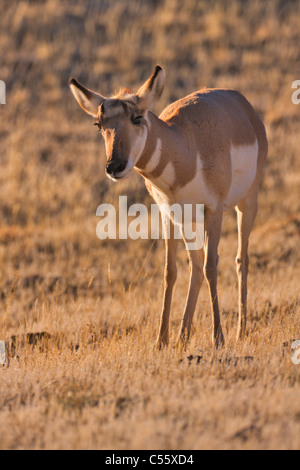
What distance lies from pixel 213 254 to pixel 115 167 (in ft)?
5.80

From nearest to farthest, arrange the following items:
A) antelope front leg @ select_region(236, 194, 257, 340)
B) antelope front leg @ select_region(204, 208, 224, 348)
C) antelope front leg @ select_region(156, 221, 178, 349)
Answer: antelope front leg @ select_region(204, 208, 224, 348), antelope front leg @ select_region(156, 221, 178, 349), antelope front leg @ select_region(236, 194, 257, 340)

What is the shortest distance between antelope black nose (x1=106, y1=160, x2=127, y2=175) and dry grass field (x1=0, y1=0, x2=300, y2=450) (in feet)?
4.93

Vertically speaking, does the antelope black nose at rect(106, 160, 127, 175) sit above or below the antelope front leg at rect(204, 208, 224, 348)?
above

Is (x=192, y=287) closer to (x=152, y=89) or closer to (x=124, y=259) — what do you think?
(x=152, y=89)

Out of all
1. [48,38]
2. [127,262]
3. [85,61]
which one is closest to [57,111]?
[85,61]

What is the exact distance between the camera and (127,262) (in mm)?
12211

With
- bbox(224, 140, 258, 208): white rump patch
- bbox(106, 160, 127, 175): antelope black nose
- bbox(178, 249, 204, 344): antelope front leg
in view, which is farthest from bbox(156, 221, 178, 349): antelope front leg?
bbox(106, 160, 127, 175): antelope black nose

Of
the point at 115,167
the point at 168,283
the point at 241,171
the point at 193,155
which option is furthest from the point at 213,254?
the point at 115,167

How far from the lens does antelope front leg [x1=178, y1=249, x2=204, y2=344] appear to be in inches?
280

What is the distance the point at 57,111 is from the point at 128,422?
15.6 m

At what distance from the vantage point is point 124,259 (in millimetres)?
12336

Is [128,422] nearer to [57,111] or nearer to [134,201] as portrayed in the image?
[134,201]

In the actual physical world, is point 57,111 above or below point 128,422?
above

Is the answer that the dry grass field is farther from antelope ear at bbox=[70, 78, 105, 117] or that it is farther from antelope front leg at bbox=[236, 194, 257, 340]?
antelope ear at bbox=[70, 78, 105, 117]
